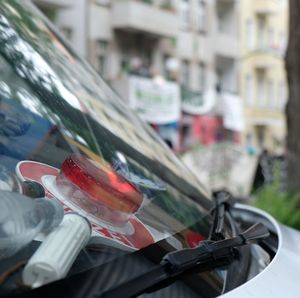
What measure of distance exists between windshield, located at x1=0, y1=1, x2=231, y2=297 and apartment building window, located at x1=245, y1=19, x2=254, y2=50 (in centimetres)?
3747

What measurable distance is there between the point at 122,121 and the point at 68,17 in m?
24.2

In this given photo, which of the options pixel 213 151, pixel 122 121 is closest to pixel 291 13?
pixel 122 121

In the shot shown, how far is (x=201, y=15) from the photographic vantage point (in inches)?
1341

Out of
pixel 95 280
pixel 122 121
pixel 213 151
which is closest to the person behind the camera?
pixel 95 280

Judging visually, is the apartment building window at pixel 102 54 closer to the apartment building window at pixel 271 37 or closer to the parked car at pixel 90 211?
the apartment building window at pixel 271 37

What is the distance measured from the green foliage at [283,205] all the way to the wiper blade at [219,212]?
2.60 metres

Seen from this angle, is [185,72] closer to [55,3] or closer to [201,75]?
[201,75]

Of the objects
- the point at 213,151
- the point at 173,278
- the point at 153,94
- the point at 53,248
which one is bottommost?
the point at 153,94

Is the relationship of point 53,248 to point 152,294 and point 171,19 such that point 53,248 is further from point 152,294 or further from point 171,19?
point 171,19

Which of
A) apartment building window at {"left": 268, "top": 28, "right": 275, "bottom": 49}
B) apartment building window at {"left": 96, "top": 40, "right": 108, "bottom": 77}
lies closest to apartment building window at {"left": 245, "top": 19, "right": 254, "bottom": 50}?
apartment building window at {"left": 268, "top": 28, "right": 275, "bottom": 49}

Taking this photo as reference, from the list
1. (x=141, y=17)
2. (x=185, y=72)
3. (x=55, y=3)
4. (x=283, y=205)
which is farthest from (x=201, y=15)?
(x=283, y=205)

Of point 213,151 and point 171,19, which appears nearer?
point 213,151

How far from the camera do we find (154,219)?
1575mm

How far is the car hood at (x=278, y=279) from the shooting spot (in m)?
1.37
